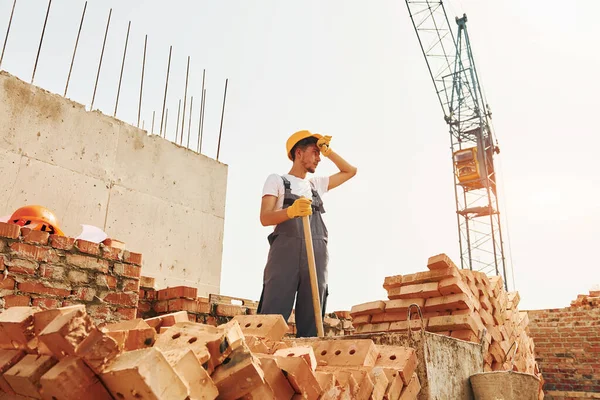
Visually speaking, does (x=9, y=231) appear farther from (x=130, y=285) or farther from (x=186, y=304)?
(x=186, y=304)

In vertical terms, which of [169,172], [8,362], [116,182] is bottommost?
[8,362]

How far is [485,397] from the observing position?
2.44 m

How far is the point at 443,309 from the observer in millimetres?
3195

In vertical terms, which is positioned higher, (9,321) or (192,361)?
(9,321)

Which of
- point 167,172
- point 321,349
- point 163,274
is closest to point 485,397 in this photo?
point 321,349

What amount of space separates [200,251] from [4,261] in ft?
10.3

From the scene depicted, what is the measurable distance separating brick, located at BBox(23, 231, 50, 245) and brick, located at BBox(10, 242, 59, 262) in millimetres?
34

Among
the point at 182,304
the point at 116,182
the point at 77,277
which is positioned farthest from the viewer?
the point at 116,182

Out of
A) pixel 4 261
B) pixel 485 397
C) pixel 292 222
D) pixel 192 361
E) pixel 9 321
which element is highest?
pixel 292 222

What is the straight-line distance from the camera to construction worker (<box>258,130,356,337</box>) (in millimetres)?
3234

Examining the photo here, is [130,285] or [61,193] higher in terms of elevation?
[61,193]

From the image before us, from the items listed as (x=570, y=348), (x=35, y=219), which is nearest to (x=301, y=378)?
(x=35, y=219)

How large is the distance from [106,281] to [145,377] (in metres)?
2.61

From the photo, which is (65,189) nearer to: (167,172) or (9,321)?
(167,172)
